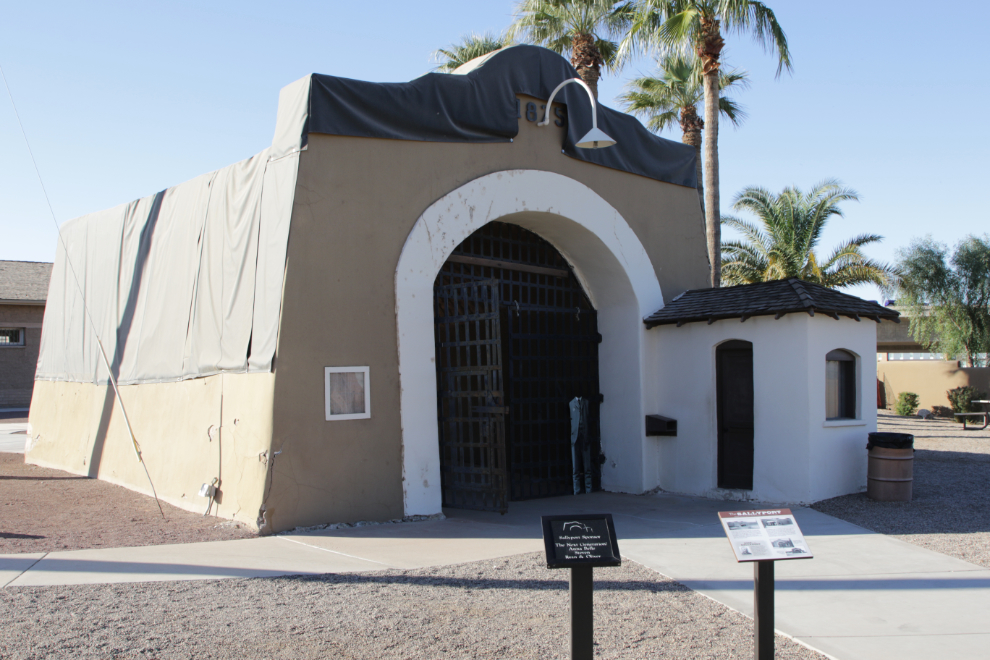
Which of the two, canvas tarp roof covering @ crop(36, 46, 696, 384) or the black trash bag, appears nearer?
canvas tarp roof covering @ crop(36, 46, 696, 384)

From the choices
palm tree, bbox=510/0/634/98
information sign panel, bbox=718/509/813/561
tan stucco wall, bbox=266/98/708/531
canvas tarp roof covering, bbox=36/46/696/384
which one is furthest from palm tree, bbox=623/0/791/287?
information sign panel, bbox=718/509/813/561

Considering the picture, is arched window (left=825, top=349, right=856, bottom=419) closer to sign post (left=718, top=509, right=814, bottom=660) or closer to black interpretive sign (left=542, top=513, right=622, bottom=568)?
sign post (left=718, top=509, right=814, bottom=660)

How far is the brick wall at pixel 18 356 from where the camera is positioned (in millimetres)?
27203

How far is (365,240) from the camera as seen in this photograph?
866cm

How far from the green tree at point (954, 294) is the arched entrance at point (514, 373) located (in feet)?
68.2

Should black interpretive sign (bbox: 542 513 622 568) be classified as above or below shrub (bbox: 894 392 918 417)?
above

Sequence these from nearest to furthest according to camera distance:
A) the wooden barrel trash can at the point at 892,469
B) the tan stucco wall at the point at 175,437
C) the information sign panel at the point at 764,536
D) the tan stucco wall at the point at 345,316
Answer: the information sign panel at the point at 764,536
the tan stucco wall at the point at 345,316
the tan stucco wall at the point at 175,437
the wooden barrel trash can at the point at 892,469

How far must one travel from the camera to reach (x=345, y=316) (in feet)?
27.8

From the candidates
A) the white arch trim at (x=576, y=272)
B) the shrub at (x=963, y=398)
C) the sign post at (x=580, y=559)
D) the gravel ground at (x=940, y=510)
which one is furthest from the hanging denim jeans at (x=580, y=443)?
the shrub at (x=963, y=398)

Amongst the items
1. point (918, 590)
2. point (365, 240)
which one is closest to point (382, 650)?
point (918, 590)

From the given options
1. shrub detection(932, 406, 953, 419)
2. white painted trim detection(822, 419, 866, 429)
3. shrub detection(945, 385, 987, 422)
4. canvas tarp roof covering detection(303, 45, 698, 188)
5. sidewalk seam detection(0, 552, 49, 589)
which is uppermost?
canvas tarp roof covering detection(303, 45, 698, 188)

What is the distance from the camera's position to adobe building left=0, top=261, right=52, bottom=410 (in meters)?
27.1

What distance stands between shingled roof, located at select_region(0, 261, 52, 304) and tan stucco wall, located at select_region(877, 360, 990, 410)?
96.6 feet

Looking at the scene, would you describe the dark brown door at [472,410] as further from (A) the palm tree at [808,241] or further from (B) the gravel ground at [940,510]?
(A) the palm tree at [808,241]
